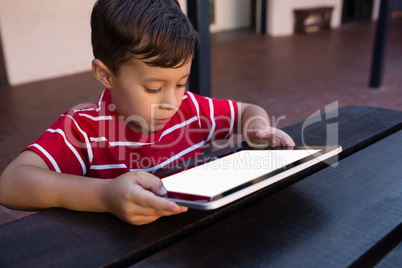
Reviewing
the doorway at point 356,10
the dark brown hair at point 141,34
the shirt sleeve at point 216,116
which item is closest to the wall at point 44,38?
the shirt sleeve at point 216,116

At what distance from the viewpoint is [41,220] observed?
27.9 inches

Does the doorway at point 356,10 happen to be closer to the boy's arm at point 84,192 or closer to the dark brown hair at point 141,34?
the dark brown hair at point 141,34

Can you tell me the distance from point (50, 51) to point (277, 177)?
16.6ft

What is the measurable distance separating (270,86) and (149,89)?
12.9 ft

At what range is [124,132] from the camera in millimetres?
1065

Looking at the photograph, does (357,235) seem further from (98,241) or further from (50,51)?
(50,51)

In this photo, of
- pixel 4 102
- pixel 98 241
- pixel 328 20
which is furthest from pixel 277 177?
pixel 328 20

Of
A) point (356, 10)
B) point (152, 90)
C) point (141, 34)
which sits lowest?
point (356, 10)

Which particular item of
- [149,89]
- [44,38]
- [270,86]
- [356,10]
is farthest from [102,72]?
[356,10]

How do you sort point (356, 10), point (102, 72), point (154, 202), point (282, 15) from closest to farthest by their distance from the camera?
point (154, 202)
point (102, 72)
point (282, 15)
point (356, 10)

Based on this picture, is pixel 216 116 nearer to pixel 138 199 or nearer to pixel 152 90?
pixel 152 90

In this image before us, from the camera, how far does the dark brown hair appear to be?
0.90 m

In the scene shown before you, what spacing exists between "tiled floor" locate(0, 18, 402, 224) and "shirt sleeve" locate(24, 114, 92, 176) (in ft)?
4.32

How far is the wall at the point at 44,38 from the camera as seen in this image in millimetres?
4746
